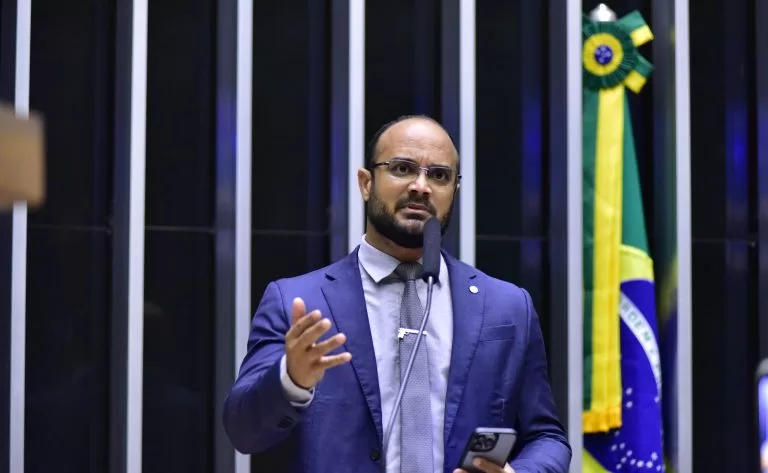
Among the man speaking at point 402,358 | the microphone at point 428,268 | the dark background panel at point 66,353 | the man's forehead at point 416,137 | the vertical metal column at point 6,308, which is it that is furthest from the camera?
the dark background panel at point 66,353

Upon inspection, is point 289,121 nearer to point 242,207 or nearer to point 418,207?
point 242,207

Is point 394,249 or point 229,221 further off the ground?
point 229,221

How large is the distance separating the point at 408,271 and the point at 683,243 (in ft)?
8.12

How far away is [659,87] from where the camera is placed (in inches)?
185

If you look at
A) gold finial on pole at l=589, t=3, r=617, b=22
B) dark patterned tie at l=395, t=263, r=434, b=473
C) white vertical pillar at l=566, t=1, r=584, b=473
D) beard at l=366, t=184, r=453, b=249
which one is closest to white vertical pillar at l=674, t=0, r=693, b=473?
gold finial on pole at l=589, t=3, r=617, b=22

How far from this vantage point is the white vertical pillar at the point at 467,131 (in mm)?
4418

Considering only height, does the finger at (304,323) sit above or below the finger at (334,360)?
above

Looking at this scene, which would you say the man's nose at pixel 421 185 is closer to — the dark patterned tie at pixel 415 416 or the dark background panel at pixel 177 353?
the dark patterned tie at pixel 415 416

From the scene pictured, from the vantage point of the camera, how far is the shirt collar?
2.42 meters

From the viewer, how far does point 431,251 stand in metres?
2.04

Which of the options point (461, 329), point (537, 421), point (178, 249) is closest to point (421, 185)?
point (461, 329)

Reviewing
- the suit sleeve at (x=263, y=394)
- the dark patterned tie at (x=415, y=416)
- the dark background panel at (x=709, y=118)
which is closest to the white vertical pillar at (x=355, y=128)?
the dark background panel at (x=709, y=118)

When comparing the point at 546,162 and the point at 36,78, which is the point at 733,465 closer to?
the point at 546,162

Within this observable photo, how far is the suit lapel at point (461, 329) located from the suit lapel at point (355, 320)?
15cm
